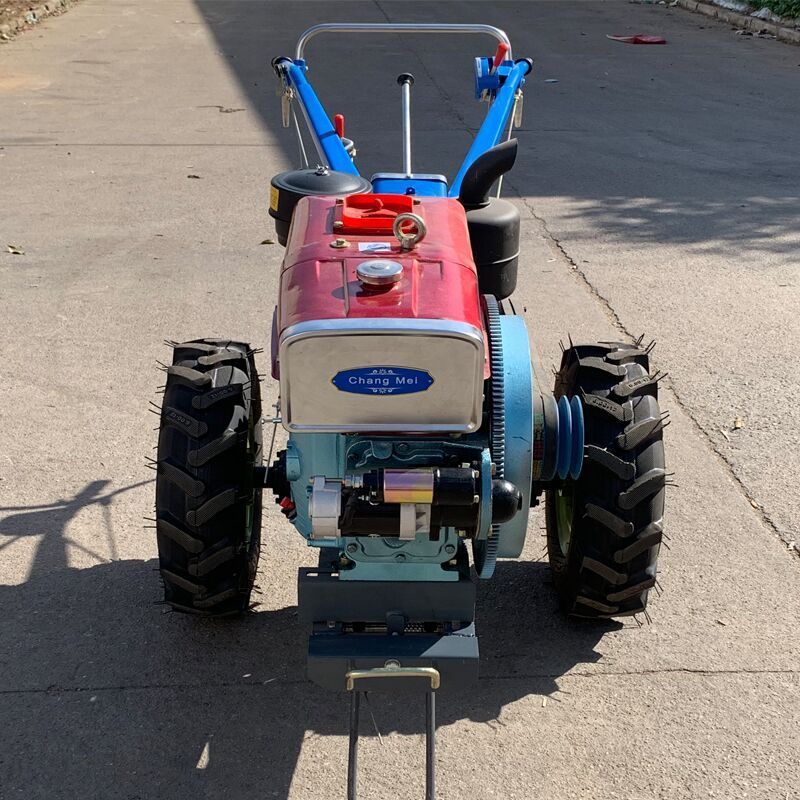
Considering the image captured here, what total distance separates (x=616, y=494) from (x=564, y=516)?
1.82ft

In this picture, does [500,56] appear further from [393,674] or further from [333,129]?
[393,674]

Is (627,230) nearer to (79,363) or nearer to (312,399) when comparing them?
(79,363)

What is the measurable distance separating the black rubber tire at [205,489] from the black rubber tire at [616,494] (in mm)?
961

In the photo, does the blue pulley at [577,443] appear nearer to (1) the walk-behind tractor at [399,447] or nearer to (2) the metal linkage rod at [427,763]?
(1) the walk-behind tractor at [399,447]

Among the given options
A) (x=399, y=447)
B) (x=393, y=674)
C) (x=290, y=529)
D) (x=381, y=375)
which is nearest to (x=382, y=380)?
(x=381, y=375)

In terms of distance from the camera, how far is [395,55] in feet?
46.7

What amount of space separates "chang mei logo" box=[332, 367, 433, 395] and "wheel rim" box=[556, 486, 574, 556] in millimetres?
1132

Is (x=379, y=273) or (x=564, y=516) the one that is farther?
(x=564, y=516)

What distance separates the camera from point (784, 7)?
15.9 m

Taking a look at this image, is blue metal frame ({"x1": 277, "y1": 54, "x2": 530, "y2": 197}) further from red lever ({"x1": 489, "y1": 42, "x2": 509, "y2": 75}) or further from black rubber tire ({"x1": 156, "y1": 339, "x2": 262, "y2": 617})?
black rubber tire ({"x1": 156, "y1": 339, "x2": 262, "y2": 617})

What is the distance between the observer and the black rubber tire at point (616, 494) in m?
3.07

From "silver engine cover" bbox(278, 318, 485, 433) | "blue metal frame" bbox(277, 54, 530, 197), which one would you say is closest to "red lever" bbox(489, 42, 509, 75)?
"blue metal frame" bbox(277, 54, 530, 197)

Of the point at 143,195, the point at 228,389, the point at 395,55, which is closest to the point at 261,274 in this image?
the point at 143,195

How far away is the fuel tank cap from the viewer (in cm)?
259
